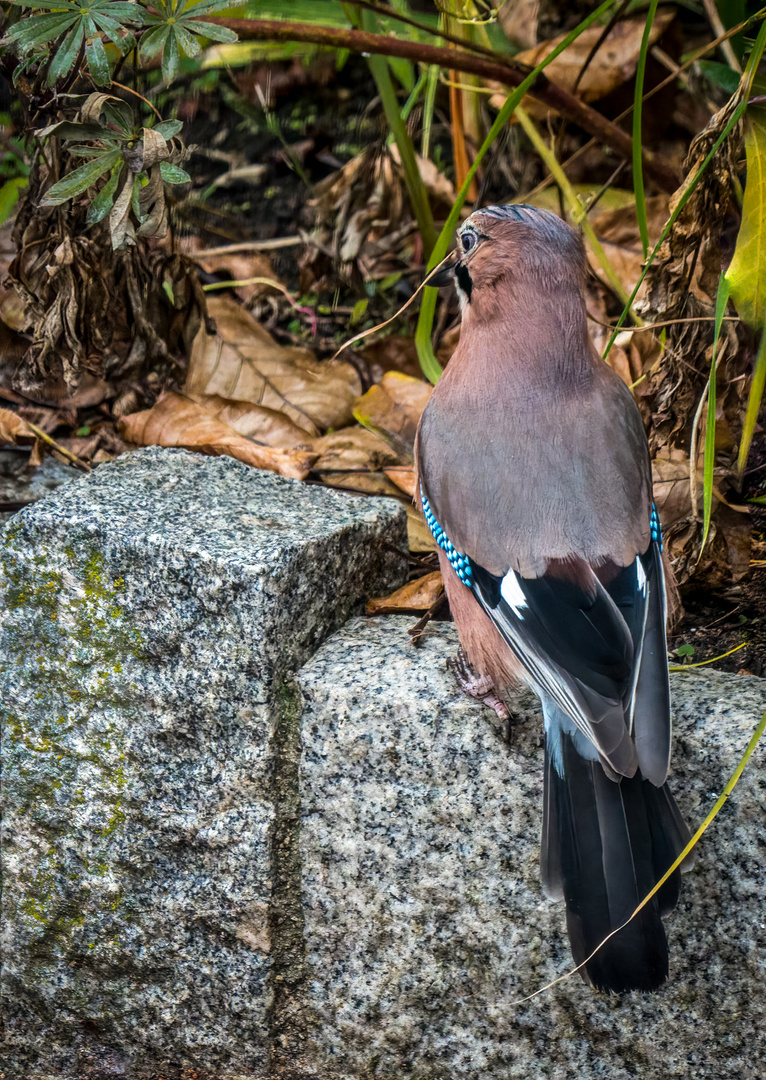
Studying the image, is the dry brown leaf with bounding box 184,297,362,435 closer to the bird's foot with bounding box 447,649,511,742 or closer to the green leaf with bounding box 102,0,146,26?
the green leaf with bounding box 102,0,146,26

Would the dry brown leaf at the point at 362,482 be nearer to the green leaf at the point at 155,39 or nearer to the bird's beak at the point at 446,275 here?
the bird's beak at the point at 446,275

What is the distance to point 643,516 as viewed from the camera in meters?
2.23

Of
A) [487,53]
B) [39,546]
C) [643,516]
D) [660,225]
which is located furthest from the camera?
[660,225]

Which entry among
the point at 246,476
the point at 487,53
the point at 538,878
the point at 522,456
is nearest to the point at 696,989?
the point at 538,878

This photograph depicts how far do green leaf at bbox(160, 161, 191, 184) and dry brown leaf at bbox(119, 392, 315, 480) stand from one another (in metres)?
0.97

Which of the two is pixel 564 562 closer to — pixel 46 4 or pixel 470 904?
pixel 470 904

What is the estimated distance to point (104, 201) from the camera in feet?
8.04

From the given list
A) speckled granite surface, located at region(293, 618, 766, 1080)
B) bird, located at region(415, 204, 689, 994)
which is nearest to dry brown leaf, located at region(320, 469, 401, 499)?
bird, located at region(415, 204, 689, 994)

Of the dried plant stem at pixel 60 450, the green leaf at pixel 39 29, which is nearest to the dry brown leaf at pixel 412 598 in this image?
the dried plant stem at pixel 60 450

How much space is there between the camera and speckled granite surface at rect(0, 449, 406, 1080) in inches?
89.4

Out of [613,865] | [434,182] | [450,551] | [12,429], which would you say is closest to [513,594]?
[450,551]

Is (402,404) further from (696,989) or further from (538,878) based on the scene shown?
(696,989)

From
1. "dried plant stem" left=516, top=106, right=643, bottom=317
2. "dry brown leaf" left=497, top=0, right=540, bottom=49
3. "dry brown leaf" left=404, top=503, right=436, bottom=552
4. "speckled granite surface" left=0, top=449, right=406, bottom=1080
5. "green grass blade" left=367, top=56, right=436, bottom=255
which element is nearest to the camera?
"speckled granite surface" left=0, top=449, right=406, bottom=1080

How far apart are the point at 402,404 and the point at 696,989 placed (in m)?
1.90
